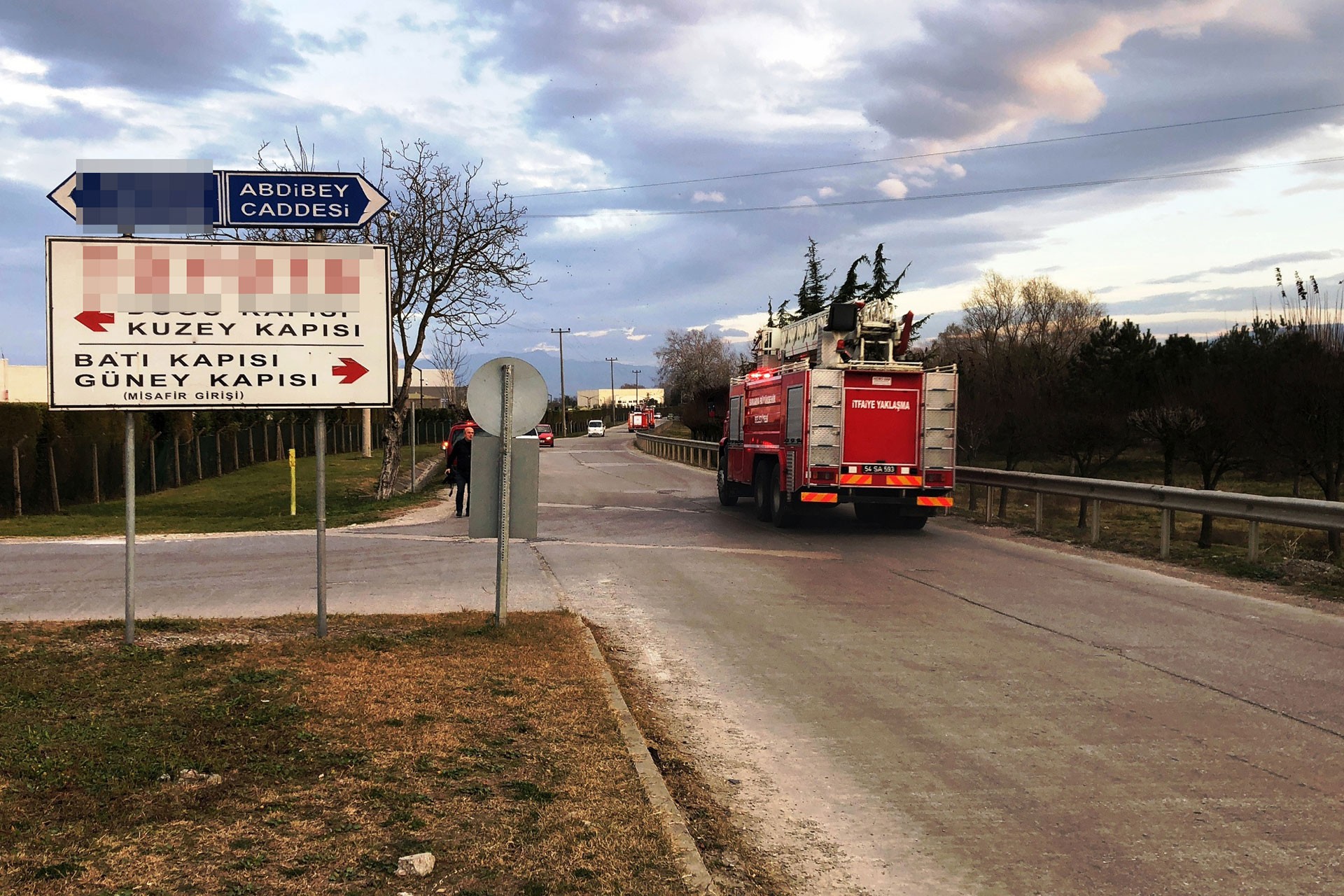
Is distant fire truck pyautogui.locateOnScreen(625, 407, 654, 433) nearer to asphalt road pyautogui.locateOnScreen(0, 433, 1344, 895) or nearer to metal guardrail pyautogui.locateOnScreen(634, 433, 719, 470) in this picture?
metal guardrail pyautogui.locateOnScreen(634, 433, 719, 470)

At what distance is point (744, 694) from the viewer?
6.99 metres

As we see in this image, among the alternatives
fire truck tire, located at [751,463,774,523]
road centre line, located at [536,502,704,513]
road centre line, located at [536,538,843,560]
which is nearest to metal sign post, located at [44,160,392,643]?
road centre line, located at [536,538,843,560]

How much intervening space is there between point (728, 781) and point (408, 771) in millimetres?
1597

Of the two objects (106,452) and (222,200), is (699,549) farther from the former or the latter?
(106,452)

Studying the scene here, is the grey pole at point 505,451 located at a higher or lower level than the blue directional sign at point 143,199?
lower

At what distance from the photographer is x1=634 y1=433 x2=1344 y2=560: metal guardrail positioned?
11867mm

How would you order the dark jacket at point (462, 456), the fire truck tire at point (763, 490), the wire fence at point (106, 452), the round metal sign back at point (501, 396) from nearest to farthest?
1. the round metal sign back at point (501, 396)
2. the fire truck tire at point (763, 490)
3. the dark jacket at point (462, 456)
4. the wire fence at point (106, 452)

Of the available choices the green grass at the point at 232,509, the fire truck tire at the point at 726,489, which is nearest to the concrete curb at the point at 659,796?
the green grass at the point at 232,509

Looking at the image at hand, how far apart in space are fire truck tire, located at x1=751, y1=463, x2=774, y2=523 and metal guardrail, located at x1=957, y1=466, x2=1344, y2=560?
13.2 feet

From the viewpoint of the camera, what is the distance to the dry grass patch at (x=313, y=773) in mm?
3740

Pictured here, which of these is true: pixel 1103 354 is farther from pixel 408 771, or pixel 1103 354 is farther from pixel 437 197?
pixel 408 771

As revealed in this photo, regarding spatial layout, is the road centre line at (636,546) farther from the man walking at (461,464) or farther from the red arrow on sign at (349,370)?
the red arrow on sign at (349,370)

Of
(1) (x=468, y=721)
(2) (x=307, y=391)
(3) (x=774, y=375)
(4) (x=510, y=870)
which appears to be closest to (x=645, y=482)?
(3) (x=774, y=375)

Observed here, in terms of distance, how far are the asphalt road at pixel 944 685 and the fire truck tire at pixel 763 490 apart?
271 centimetres
